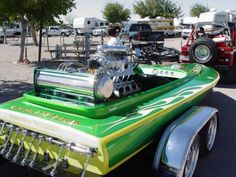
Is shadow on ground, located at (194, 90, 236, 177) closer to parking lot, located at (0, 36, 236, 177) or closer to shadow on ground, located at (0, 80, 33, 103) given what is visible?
parking lot, located at (0, 36, 236, 177)

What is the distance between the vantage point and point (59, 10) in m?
13.2

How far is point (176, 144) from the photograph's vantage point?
3.34 metres

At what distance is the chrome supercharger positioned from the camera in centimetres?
352

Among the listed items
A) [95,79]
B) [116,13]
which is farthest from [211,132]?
[116,13]

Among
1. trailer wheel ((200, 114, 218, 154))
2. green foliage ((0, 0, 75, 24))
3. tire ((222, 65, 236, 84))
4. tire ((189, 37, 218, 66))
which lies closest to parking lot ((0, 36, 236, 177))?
trailer wheel ((200, 114, 218, 154))

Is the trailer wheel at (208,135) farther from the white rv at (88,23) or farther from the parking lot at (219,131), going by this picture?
the white rv at (88,23)

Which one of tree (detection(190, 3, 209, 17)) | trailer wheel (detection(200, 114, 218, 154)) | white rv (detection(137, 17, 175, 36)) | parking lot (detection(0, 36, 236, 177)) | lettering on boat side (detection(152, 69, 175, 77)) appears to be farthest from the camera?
tree (detection(190, 3, 209, 17))

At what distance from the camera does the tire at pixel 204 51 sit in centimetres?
846

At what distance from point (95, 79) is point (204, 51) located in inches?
230

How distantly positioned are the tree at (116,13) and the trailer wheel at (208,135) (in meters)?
47.0

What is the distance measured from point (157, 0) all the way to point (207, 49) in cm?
4315

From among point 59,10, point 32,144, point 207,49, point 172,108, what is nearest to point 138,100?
point 172,108

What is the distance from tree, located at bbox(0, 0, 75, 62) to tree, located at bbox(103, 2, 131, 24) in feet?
124

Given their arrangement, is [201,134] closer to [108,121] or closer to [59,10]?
[108,121]
